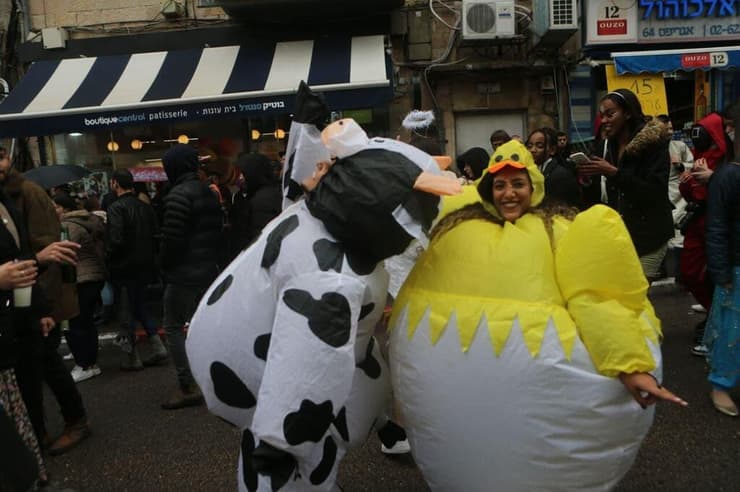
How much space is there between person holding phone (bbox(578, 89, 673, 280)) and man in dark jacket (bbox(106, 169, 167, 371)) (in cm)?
350

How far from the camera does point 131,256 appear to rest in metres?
5.14

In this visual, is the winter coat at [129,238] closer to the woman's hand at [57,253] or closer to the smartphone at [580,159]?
the woman's hand at [57,253]

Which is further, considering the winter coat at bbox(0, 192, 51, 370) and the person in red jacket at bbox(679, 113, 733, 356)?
the person in red jacket at bbox(679, 113, 733, 356)

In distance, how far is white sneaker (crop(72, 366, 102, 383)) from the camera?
16.5 ft

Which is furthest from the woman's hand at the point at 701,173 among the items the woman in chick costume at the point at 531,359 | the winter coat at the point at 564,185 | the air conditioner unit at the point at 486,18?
the air conditioner unit at the point at 486,18

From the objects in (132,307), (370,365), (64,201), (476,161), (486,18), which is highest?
(486,18)

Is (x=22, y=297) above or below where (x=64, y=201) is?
below

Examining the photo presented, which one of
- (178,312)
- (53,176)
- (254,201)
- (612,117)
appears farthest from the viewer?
(53,176)

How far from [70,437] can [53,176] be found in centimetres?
317

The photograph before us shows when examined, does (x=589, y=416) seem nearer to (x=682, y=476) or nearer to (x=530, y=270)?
(x=530, y=270)

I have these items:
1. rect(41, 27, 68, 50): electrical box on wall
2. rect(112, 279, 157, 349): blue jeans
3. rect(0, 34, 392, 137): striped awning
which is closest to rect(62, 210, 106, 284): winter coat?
rect(112, 279, 157, 349): blue jeans

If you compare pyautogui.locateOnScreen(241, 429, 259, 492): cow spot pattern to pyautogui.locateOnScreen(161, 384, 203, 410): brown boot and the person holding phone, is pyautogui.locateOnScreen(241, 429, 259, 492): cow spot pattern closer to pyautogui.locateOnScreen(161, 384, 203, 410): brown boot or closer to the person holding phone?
pyautogui.locateOnScreen(161, 384, 203, 410): brown boot

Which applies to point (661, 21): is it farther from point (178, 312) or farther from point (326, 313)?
point (326, 313)

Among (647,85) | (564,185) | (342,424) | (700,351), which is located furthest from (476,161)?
(647,85)
